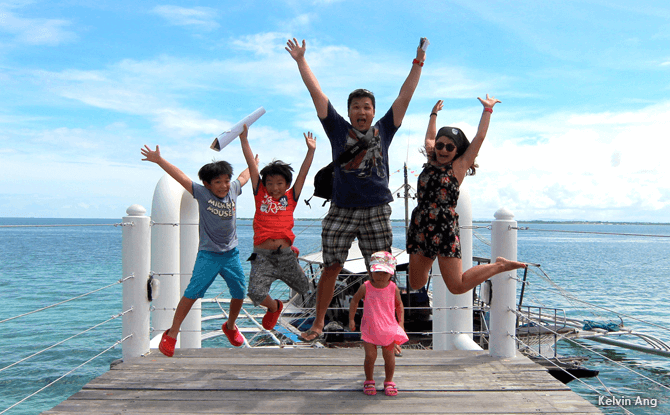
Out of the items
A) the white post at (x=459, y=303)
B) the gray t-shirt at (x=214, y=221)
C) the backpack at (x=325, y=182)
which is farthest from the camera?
the white post at (x=459, y=303)

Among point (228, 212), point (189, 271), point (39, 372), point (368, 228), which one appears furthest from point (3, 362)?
point (368, 228)

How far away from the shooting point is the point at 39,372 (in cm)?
1462

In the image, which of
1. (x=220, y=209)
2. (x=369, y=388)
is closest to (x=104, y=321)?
(x=220, y=209)

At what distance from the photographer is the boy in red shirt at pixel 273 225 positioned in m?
4.16

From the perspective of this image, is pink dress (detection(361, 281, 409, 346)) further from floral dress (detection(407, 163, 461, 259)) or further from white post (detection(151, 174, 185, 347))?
white post (detection(151, 174, 185, 347))

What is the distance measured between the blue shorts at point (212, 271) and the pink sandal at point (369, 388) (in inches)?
57.5

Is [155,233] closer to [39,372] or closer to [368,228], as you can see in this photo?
[368,228]

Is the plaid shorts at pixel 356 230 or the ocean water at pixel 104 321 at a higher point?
the plaid shorts at pixel 356 230

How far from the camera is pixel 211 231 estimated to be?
13.5 ft

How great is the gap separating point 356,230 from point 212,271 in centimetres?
129

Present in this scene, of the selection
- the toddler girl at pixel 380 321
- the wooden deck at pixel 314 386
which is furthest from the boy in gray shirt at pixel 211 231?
the toddler girl at pixel 380 321

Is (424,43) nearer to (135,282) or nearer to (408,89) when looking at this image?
(408,89)

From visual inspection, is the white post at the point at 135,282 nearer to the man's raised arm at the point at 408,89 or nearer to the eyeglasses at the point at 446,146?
the man's raised arm at the point at 408,89

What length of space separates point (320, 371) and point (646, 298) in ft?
120
